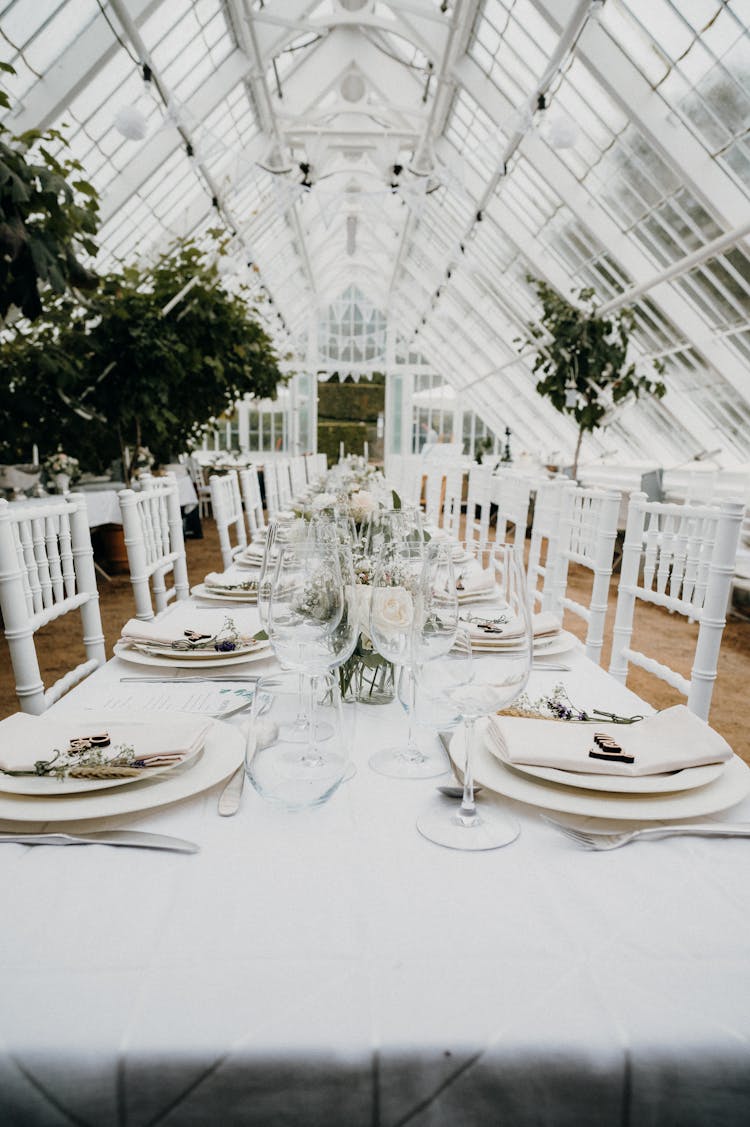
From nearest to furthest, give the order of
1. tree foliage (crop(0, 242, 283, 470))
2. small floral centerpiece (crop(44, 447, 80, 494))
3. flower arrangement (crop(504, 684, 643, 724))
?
flower arrangement (crop(504, 684, 643, 724)) < tree foliage (crop(0, 242, 283, 470)) < small floral centerpiece (crop(44, 447, 80, 494))

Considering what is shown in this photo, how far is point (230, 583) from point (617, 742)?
115 centimetres

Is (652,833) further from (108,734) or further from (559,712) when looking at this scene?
(108,734)

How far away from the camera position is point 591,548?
215 centimetres

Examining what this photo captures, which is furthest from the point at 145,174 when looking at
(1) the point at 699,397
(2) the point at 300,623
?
(2) the point at 300,623

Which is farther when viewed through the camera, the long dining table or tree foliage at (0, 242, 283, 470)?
tree foliage at (0, 242, 283, 470)

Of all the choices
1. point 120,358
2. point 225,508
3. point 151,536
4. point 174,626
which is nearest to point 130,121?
point 120,358

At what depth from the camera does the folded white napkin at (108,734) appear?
77 centimetres

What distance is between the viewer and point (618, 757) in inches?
30.7

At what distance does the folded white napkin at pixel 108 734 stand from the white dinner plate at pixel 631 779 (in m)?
0.37

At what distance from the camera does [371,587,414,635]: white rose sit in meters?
0.85

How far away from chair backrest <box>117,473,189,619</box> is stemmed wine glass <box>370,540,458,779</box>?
103 centimetres

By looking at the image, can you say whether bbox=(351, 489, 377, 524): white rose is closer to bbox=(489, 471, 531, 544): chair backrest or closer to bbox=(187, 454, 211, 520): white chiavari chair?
bbox=(489, 471, 531, 544): chair backrest

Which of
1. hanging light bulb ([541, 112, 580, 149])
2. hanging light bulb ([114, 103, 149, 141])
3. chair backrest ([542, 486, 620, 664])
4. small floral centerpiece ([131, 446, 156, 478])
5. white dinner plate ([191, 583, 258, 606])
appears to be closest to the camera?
white dinner plate ([191, 583, 258, 606])

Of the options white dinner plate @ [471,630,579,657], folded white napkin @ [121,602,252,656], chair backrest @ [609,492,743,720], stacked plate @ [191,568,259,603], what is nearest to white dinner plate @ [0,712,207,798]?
folded white napkin @ [121,602,252,656]
